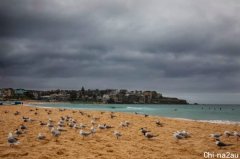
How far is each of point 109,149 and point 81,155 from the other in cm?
211

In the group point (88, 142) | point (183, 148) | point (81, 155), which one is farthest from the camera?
point (88, 142)

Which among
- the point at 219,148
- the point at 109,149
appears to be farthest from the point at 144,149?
the point at 219,148

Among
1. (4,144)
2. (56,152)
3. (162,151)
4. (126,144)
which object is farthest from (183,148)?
(4,144)

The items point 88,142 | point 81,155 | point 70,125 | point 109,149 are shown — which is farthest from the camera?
point 70,125

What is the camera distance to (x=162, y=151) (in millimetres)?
14312

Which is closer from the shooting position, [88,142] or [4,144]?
[4,144]

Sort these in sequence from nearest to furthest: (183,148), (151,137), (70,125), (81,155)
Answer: (81,155) < (183,148) < (151,137) < (70,125)

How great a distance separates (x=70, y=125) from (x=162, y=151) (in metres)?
11.0

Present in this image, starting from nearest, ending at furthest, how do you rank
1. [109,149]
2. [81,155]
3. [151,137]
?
[81,155], [109,149], [151,137]

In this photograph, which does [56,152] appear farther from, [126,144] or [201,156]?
[201,156]

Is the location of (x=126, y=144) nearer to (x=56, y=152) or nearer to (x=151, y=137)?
(x=151, y=137)

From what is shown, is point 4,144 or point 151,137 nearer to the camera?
point 4,144

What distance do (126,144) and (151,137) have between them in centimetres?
275

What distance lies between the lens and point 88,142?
1648 centimetres
